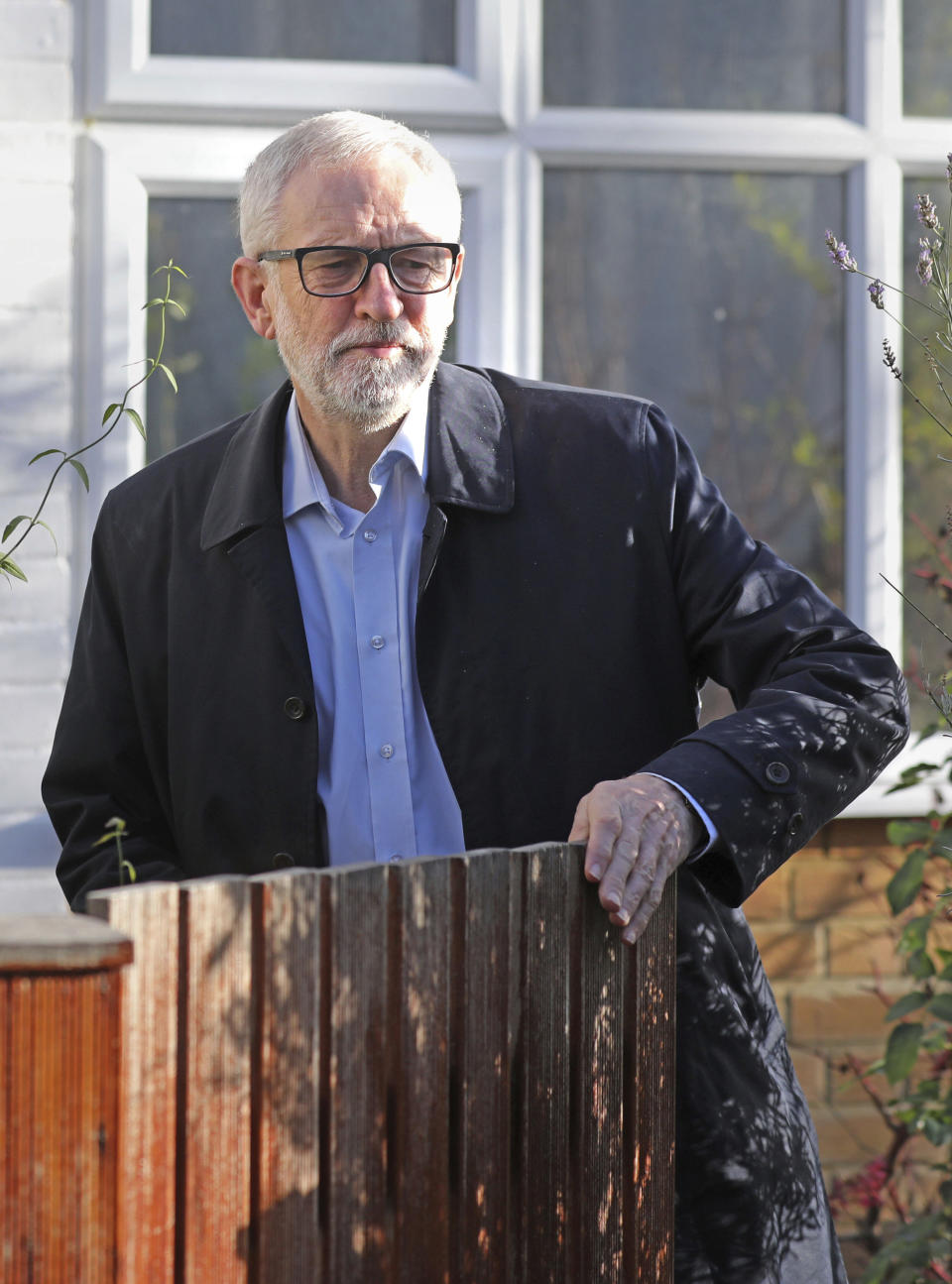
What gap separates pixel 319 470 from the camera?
225cm

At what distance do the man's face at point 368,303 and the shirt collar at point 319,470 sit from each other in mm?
33

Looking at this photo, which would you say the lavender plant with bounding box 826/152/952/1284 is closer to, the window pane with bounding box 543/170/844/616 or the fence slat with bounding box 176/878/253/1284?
the window pane with bounding box 543/170/844/616

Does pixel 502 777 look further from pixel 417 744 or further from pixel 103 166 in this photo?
pixel 103 166

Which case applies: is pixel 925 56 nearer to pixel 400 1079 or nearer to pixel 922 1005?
pixel 922 1005

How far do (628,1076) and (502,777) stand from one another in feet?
2.23

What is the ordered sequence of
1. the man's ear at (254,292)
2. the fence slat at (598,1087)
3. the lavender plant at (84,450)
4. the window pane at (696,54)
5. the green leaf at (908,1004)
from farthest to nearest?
1. the window pane at (696,54)
2. the green leaf at (908,1004)
3. the man's ear at (254,292)
4. the lavender plant at (84,450)
5. the fence slat at (598,1087)

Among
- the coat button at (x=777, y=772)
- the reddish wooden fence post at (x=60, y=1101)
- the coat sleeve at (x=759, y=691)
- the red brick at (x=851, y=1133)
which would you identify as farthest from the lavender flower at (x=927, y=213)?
the red brick at (x=851, y=1133)

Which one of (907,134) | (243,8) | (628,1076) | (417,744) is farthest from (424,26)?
(628,1076)

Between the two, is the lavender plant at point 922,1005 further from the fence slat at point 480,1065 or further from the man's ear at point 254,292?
the man's ear at point 254,292

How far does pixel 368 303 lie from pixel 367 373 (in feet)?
0.31

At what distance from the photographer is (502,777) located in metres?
2.04

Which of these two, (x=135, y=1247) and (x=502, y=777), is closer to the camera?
(x=135, y=1247)

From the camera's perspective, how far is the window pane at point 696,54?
3.35 meters

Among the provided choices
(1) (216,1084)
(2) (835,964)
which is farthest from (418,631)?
(2) (835,964)
